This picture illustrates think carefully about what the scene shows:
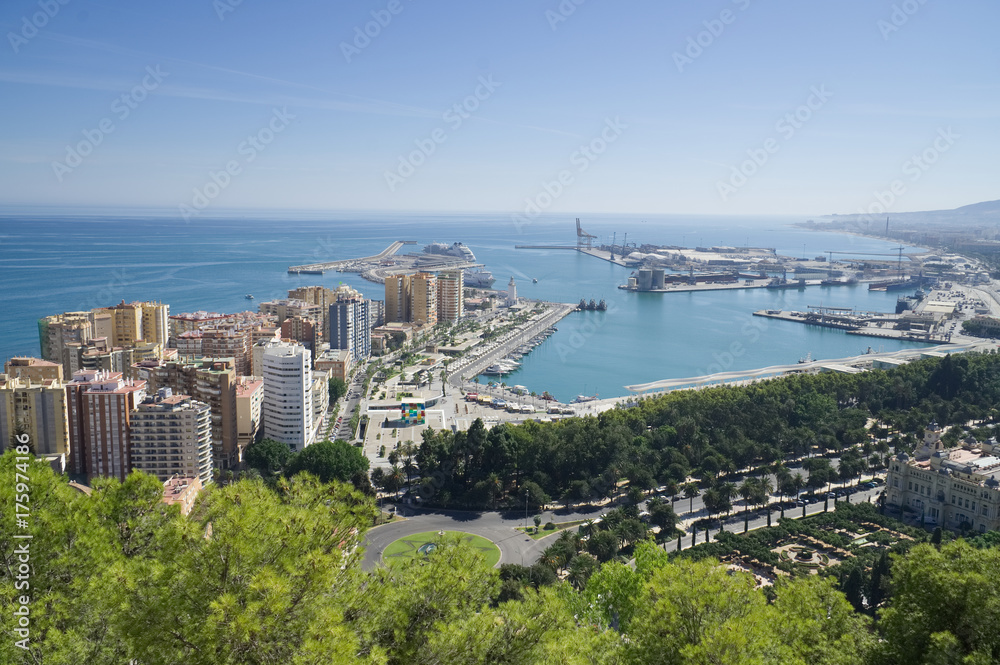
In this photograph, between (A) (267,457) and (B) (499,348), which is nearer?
(A) (267,457)

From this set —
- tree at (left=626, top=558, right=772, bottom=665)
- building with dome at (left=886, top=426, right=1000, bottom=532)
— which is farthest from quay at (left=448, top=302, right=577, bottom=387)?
tree at (left=626, top=558, right=772, bottom=665)

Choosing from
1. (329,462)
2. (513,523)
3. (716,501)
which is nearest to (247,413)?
(329,462)

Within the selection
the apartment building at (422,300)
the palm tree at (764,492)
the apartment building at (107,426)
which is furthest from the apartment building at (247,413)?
the apartment building at (422,300)

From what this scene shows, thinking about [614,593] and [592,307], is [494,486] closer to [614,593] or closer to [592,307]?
[614,593]

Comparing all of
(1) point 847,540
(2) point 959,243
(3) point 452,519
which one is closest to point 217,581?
(3) point 452,519

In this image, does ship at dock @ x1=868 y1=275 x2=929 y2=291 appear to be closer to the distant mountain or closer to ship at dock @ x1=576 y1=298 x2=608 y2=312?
ship at dock @ x1=576 y1=298 x2=608 y2=312
